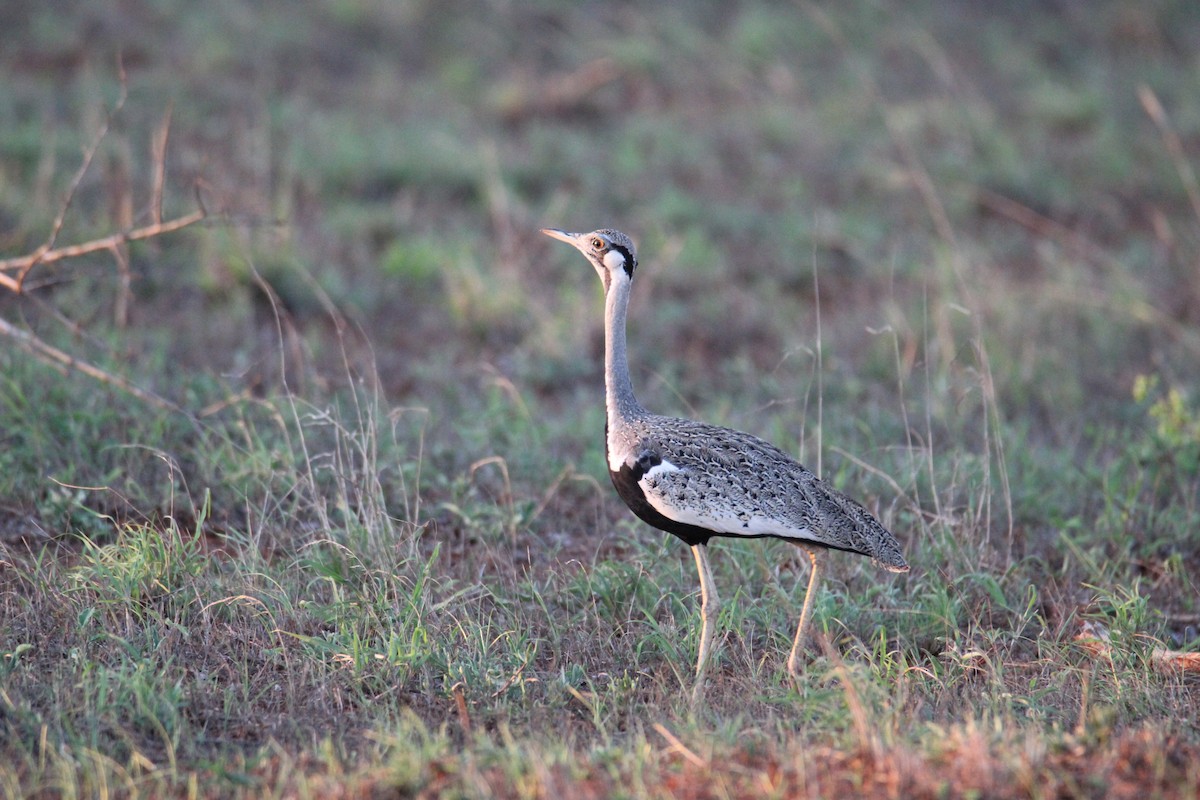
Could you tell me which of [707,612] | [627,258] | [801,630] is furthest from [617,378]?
[801,630]

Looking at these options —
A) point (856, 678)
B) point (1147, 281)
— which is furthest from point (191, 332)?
point (1147, 281)

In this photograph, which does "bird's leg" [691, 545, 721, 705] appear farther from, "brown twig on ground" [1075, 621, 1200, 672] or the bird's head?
"brown twig on ground" [1075, 621, 1200, 672]

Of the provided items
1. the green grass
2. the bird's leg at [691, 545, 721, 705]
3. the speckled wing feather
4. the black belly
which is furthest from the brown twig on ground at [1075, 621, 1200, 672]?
the black belly

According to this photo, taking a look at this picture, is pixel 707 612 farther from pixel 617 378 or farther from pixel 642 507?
pixel 617 378

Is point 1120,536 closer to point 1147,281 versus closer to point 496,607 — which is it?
point 496,607

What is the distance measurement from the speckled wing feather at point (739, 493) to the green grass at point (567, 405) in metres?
0.42

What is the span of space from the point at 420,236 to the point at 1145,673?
5507 mm

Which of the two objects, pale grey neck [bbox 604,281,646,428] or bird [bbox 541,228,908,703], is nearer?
bird [bbox 541,228,908,703]

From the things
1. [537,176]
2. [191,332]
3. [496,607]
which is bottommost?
[496,607]

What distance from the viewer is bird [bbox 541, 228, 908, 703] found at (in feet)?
13.1

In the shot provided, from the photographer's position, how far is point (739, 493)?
159 inches

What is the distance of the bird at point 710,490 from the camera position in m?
4.00

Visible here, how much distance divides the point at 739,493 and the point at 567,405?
2.54 m

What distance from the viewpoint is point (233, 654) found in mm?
4039
